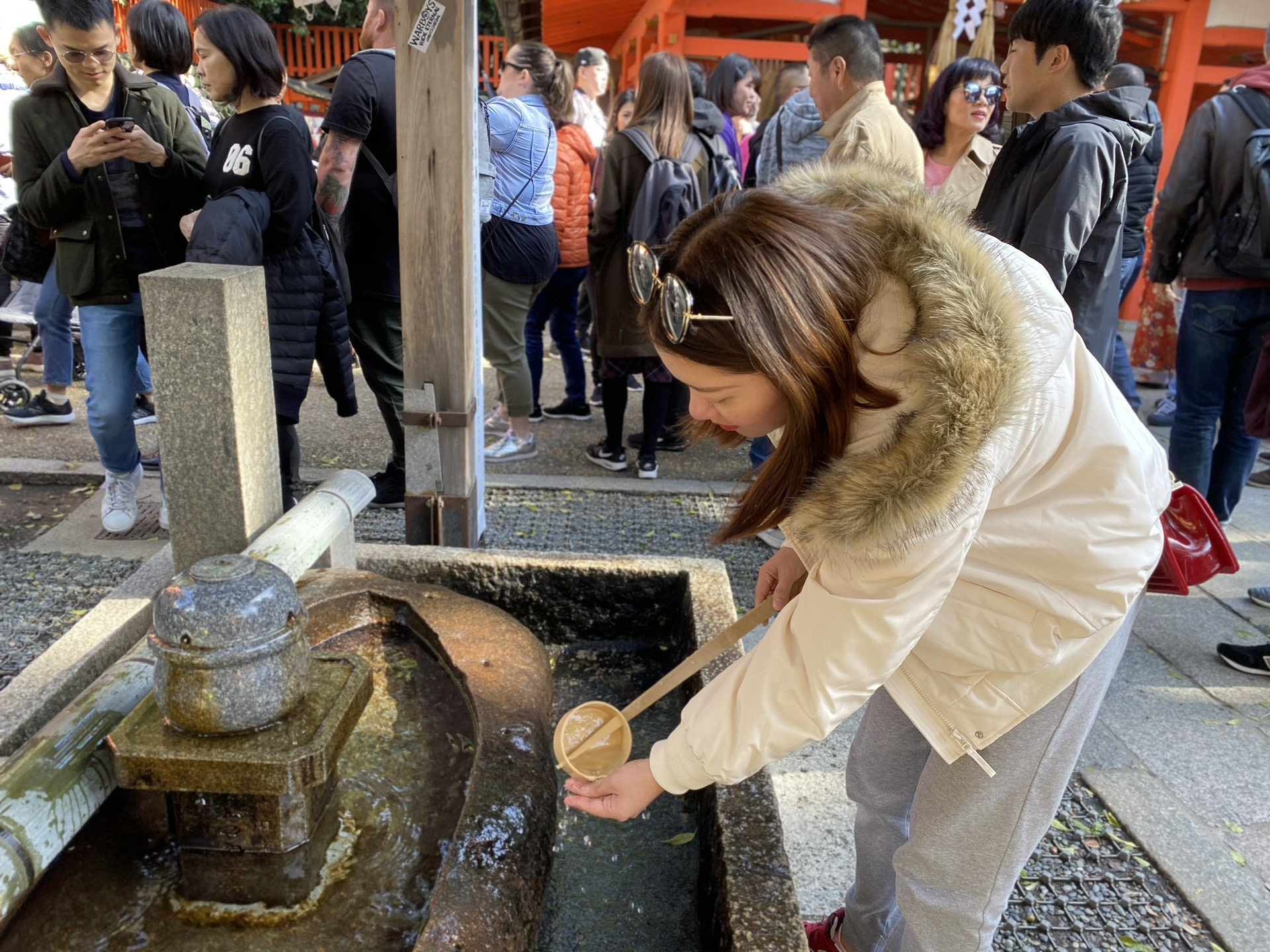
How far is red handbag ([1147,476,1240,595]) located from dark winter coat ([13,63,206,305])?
3276 millimetres

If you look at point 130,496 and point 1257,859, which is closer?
point 1257,859

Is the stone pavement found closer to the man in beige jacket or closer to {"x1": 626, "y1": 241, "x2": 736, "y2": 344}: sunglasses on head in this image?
{"x1": 626, "y1": 241, "x2": 736, "y2": 344}: sunglasses on head

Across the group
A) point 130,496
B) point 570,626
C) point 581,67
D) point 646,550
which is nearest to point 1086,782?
point 570,626

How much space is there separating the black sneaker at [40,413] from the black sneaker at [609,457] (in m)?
2.96

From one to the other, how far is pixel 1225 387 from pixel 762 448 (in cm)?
187

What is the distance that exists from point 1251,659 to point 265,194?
3.65m

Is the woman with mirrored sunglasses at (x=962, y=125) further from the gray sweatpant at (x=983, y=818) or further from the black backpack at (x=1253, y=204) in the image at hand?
the gray sweatpant at (x=983, y=818)

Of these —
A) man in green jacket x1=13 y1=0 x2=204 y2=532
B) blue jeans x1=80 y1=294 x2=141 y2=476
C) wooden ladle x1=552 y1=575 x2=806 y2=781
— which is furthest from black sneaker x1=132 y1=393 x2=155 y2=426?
wooden ladle x1=552 y1=575 x2=806 y2=781

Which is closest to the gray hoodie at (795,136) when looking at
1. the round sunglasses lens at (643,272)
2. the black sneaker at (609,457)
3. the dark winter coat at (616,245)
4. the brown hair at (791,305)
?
the dark winter coat at (616,245)

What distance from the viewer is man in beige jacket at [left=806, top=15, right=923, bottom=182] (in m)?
3.27

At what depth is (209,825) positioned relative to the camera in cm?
158

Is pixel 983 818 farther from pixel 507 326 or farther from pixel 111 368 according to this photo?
pixel 507 326

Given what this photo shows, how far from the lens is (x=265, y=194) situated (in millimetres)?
3053

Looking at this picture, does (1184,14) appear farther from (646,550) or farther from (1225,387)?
(646,550)
